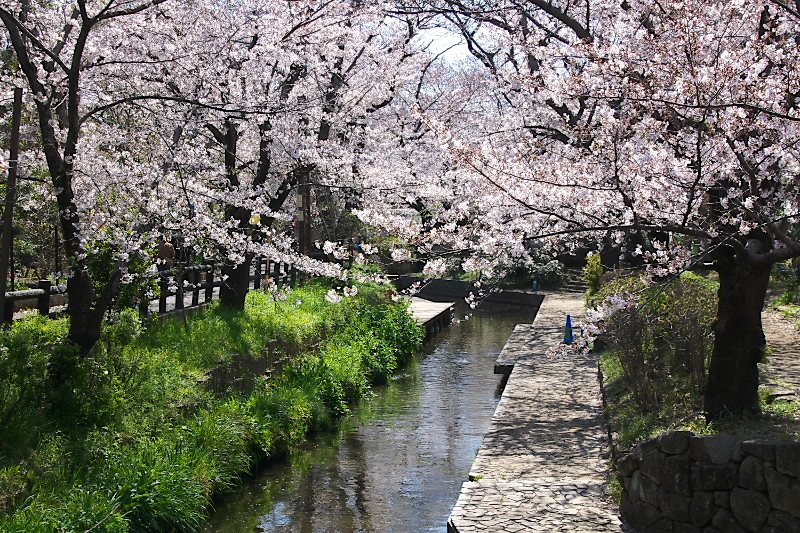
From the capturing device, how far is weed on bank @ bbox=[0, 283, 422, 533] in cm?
617

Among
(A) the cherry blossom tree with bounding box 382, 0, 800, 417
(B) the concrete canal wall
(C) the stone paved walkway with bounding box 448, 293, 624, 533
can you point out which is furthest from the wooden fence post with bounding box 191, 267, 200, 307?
(B) the concrete canal wall

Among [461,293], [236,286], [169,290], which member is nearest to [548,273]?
[461,293]

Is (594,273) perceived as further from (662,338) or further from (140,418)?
(140,418)

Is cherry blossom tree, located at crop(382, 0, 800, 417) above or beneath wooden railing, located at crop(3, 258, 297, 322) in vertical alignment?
above

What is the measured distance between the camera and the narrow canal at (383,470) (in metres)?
7.52

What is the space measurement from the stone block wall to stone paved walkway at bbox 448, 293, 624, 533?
1.33 ft

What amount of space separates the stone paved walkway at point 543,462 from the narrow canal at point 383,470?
2.13ft

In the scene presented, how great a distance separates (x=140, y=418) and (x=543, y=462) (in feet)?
13.7

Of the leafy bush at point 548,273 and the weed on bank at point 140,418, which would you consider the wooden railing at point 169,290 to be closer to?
the weed on bank at point 140,418

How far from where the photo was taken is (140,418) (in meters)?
7.76

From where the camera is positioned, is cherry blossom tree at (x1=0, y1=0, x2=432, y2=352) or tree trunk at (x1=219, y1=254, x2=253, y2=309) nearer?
cherry blossom tree at (x1=0, y1=0, x2=432, y2=352)

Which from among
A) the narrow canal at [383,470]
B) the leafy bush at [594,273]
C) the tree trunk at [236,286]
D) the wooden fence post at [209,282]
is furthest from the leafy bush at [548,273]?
the wooden fence post at [209,282]

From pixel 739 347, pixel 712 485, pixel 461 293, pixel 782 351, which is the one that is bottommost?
pixel 461 293

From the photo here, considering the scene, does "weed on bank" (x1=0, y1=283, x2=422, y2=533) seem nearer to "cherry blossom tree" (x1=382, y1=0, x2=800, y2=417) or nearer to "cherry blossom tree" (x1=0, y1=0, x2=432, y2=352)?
"cherry blossom tree" (x1=0, y1=0, x2=432, y2=352)
